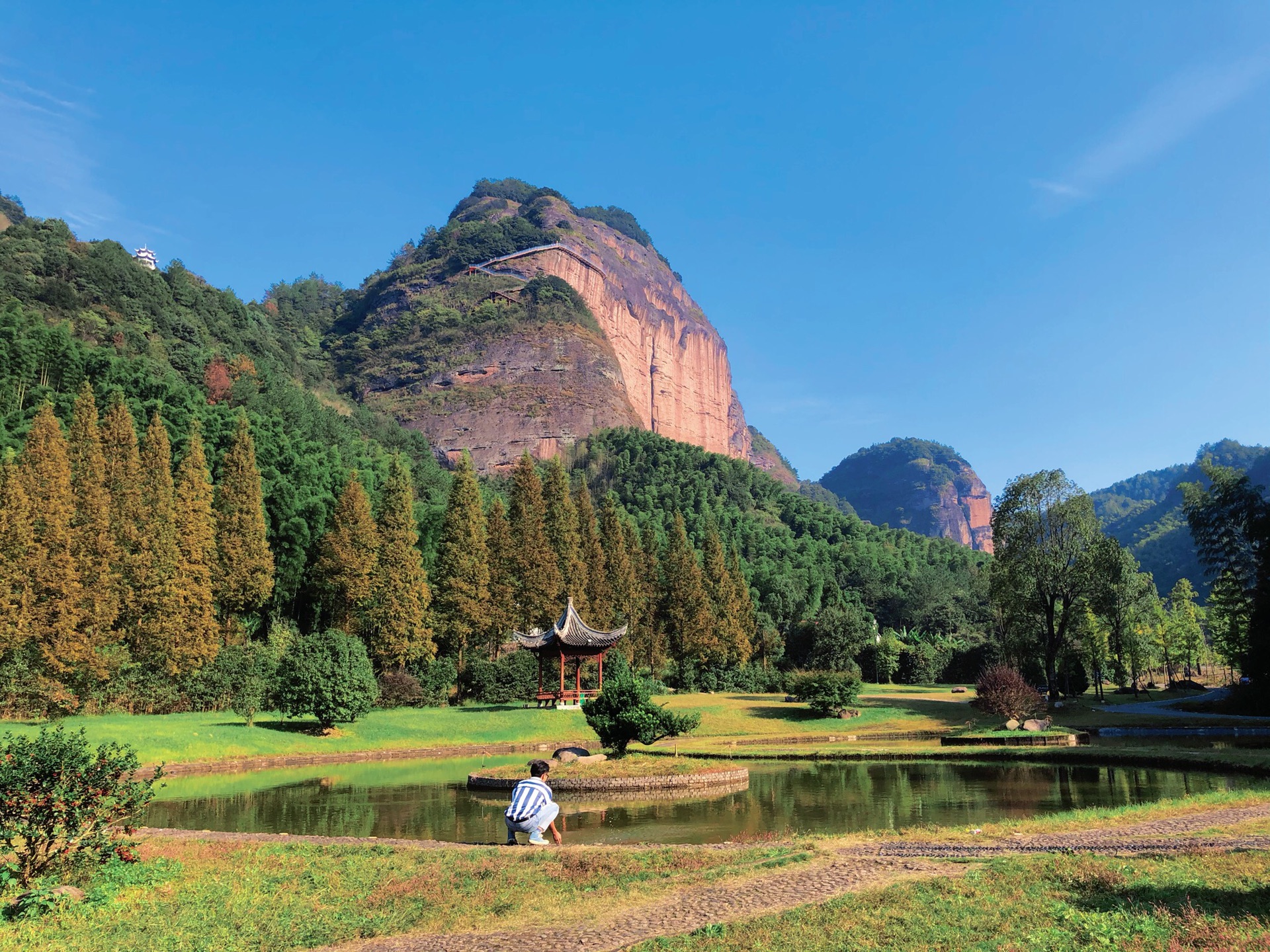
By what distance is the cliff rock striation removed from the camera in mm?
124062

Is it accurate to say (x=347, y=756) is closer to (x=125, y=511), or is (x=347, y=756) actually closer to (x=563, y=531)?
(x=125, y=511)

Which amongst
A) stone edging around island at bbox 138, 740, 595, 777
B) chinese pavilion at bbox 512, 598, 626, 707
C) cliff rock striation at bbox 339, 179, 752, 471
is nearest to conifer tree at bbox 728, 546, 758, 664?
chinese pavilion at bbox 512, 598, 626, 707

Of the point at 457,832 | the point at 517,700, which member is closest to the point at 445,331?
the point at 517,700

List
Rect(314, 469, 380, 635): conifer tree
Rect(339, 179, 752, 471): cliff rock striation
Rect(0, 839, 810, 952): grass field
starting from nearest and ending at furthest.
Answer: Rect(0, 839, 810, 952): grass field < Rect(314, 469, 380, 635): conifer tree < Rect(339, 179, 752, 471): cliff rock striation

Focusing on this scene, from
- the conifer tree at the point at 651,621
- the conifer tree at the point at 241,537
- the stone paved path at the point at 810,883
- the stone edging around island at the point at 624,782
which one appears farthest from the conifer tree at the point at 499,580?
the stone paved path at the point at 810,883

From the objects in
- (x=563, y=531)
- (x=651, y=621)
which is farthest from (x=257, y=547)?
(x=651, y=621)

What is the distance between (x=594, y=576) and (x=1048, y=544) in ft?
76.7

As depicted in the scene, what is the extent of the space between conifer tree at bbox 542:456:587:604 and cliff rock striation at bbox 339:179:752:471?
69.8 meters

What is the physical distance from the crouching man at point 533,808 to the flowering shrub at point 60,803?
3987 mm

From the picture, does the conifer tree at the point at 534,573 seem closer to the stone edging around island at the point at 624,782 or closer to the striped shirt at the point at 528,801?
the stone edging around island at the point at 624,782

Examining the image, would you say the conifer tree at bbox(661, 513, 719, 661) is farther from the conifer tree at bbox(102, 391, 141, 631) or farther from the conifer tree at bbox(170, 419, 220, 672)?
the conifer tree at bbox(102, 391, 141, 631)

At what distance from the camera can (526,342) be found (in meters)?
133

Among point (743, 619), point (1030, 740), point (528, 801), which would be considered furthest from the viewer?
point (743, 619)

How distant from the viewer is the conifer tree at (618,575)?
48344mm
